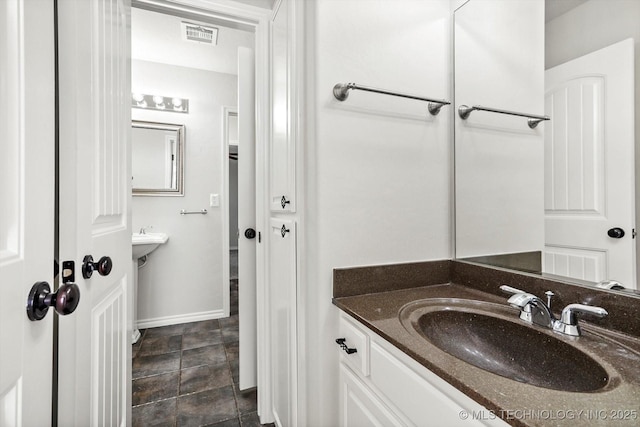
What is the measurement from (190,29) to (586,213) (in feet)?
8.68

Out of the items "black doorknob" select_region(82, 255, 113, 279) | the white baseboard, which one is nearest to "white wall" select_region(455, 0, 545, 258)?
"black doorknob" select_region(82, 255, 113, 279)

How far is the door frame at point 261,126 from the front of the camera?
1.49 meters

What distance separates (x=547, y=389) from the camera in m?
0.55

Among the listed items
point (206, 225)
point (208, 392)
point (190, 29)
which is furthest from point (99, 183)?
point (206, 225)

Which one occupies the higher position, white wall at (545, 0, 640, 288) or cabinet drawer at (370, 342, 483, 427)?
white wall at (545, 0, 640, 288)

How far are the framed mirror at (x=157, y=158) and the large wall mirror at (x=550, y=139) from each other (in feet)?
8.19

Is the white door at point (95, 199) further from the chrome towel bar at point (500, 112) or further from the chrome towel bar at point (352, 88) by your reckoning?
the chrome towel bar at point (500, 112)

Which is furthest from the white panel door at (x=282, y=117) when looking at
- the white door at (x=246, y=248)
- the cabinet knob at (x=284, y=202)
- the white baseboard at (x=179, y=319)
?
the white baseboard at (x=179, y=319)

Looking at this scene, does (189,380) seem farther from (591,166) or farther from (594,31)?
(594,31)

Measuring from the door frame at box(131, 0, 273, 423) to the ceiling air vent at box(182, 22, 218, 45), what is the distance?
920 millimetres

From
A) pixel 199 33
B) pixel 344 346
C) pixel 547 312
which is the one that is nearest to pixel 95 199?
pixel 344 346

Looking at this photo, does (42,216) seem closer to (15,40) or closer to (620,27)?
(15,40)

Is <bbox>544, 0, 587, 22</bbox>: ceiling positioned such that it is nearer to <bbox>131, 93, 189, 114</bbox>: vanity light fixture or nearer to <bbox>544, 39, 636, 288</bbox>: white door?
<bbox>544, 39, 636, 288</bbox>: white door

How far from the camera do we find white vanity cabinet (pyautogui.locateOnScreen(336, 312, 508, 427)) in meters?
0.60
